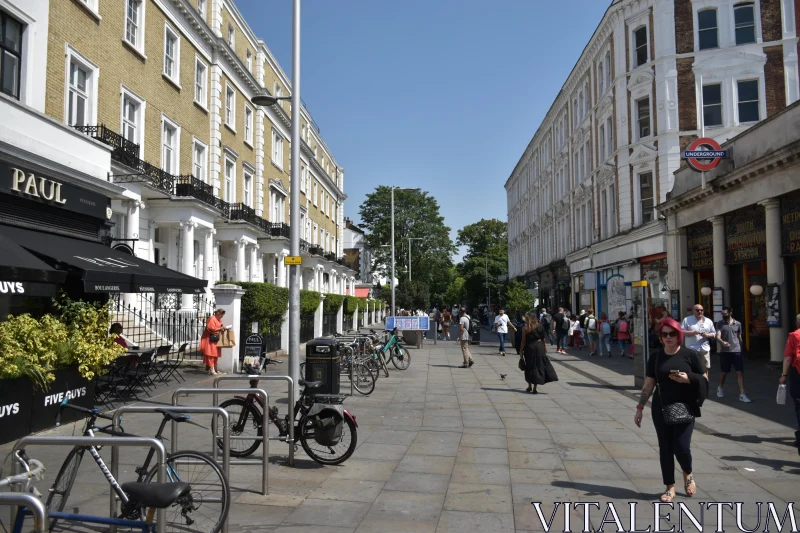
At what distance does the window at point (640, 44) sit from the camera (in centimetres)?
2934

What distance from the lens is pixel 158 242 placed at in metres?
22.6

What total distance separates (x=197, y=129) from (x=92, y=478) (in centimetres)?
2127

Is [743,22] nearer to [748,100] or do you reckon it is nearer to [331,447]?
[748,100]

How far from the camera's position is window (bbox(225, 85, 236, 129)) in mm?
28391

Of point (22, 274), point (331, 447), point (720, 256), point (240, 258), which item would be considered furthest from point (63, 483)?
point (240, 258)

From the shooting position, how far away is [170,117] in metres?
22.7

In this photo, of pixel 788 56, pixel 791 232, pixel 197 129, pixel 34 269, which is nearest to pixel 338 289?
pixel 197 129

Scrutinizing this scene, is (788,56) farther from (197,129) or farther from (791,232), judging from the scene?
(197,129)

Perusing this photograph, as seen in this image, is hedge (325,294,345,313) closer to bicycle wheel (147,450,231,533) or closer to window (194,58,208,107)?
window (194,58,208,107)

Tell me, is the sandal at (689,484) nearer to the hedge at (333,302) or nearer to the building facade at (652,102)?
the building facade at (652,102)

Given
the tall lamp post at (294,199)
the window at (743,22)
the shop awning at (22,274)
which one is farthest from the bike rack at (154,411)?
the window at (743,22)

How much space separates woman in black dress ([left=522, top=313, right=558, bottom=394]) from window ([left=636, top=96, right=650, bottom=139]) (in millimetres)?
19977

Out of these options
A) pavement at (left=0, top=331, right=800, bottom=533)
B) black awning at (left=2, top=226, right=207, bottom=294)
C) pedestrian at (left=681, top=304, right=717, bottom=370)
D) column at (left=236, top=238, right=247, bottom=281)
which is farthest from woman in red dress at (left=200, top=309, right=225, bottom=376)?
column at (left=236, top=238, right=247, bottom=281)

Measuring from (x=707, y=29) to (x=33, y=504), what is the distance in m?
31.5
